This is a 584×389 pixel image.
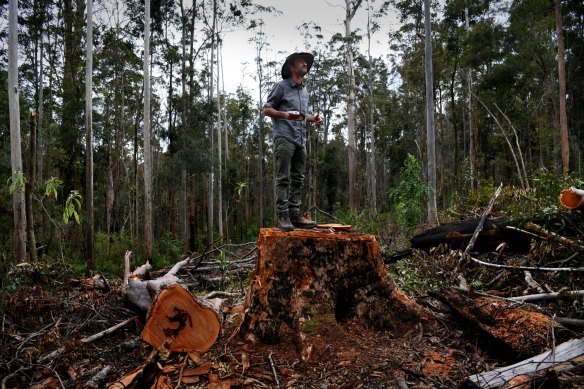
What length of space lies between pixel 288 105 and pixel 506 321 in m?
2.81

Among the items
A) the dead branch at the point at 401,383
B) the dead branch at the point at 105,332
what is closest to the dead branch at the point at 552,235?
the dead branch at the point at 401,383

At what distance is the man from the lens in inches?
153

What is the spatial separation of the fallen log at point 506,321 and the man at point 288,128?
1589 mm

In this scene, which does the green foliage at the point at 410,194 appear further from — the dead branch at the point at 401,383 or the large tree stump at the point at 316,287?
the dead branch at the point at 401,383

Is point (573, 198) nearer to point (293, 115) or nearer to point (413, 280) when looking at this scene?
point (413, 280)

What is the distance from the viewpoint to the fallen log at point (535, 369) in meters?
2.29

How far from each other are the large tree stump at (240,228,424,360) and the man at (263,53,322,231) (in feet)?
1.66

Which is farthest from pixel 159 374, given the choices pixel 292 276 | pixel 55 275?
pixel 55 275

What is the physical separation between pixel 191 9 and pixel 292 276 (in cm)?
1862

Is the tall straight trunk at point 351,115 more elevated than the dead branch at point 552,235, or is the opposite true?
the tall straight trunk at point 351,115

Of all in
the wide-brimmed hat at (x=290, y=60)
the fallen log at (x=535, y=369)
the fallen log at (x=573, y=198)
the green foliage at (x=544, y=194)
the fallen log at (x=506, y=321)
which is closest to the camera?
the fallen log at (x=535, y=369)

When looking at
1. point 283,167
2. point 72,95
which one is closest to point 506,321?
point 283,167

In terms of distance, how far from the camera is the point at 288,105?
399cm

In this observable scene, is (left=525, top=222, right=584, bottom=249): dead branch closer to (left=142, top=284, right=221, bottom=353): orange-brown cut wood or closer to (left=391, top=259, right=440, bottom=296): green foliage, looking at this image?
(left=391, top=259, right=440, bottom=296): green foliage
